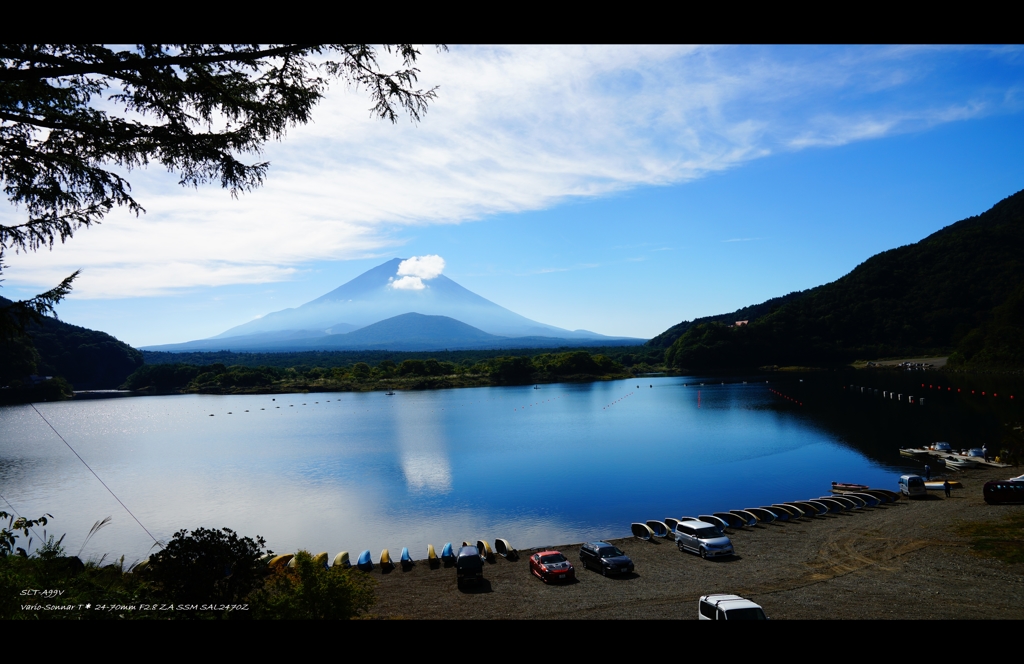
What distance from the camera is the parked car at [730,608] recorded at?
8844 millimetres

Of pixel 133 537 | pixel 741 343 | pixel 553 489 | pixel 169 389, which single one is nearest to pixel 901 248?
pixel 741 343

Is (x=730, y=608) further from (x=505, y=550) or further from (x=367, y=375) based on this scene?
(x=367, y=375)

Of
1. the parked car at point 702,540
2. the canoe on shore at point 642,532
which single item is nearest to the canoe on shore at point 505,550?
the canoe on shore at point 642,532

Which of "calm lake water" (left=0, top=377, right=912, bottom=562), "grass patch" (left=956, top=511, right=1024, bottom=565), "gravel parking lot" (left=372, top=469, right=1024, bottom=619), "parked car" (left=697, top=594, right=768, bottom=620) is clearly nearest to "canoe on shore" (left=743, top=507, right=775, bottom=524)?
"gravel parking lot" (left=372, top=469, right=1024, bottom=619)

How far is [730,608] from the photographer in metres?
9.10

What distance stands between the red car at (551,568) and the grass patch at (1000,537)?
10.1m

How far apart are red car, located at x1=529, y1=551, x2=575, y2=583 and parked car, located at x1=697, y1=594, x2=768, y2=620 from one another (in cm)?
458

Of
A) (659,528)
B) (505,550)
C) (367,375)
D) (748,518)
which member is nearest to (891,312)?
(367,375)

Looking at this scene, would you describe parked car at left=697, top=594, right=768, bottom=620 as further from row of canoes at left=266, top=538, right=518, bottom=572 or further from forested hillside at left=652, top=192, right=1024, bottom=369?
forested hillside at left=652, top=192, right=1024, bottom=369

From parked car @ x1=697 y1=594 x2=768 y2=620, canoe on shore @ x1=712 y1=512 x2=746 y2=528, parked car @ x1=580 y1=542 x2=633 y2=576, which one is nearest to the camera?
parked car @ x1=697 y1=594 x2=768 y2=620

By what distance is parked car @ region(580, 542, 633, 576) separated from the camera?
1424cm

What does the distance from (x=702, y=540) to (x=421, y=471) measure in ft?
68.2
